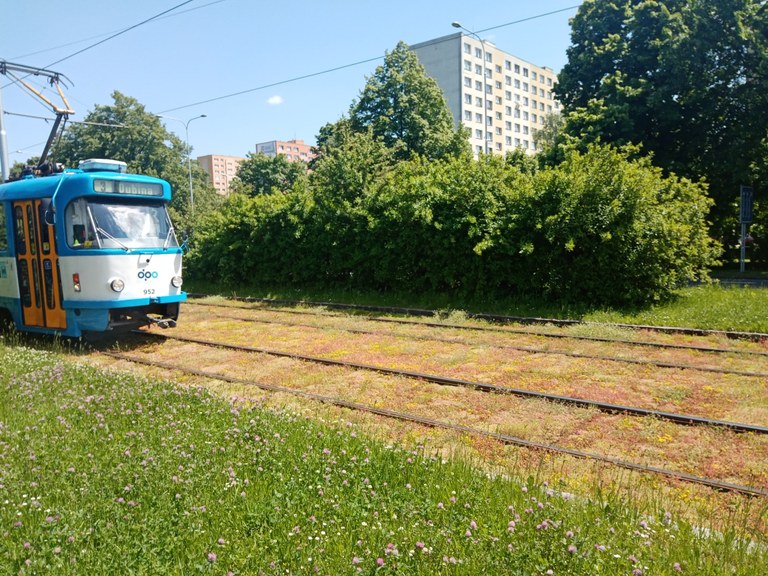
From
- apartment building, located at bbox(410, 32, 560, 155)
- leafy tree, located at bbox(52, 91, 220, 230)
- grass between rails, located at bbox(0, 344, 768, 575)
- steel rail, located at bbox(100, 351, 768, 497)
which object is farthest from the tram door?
apartment building, located at bbox(410, 32, 560, 155)

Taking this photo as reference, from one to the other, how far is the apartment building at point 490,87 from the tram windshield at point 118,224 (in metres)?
69.0

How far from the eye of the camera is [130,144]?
55312mm

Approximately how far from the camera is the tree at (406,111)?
1449 inches

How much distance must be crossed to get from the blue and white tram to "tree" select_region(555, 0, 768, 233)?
60.1 feet

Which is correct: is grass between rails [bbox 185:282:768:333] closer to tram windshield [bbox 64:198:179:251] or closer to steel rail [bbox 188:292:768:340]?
steel rail [bbox 188:292:768:340]

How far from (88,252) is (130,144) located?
165ft

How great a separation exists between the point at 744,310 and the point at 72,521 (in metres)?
13.5

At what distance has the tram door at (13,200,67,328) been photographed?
11.2 meters

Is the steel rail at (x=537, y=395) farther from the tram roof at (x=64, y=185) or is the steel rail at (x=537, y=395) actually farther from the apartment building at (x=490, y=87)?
the apartment building at (x=490, y=87)

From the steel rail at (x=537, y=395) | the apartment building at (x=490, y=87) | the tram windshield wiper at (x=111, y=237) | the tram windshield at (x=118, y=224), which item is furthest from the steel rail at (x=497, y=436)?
the apartment building at (x=490, y=87)

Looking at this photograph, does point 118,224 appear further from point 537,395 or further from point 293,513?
point 293,513

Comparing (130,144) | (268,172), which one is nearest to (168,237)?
(130,144)

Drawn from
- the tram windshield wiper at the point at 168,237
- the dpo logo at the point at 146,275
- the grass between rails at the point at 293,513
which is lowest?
the grass between rails at the point at 293,513

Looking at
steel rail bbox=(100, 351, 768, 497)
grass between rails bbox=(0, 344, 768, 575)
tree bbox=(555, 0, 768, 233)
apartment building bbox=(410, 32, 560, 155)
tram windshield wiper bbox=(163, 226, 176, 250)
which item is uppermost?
apartment building bbox=(410, 32, 560, 155)
